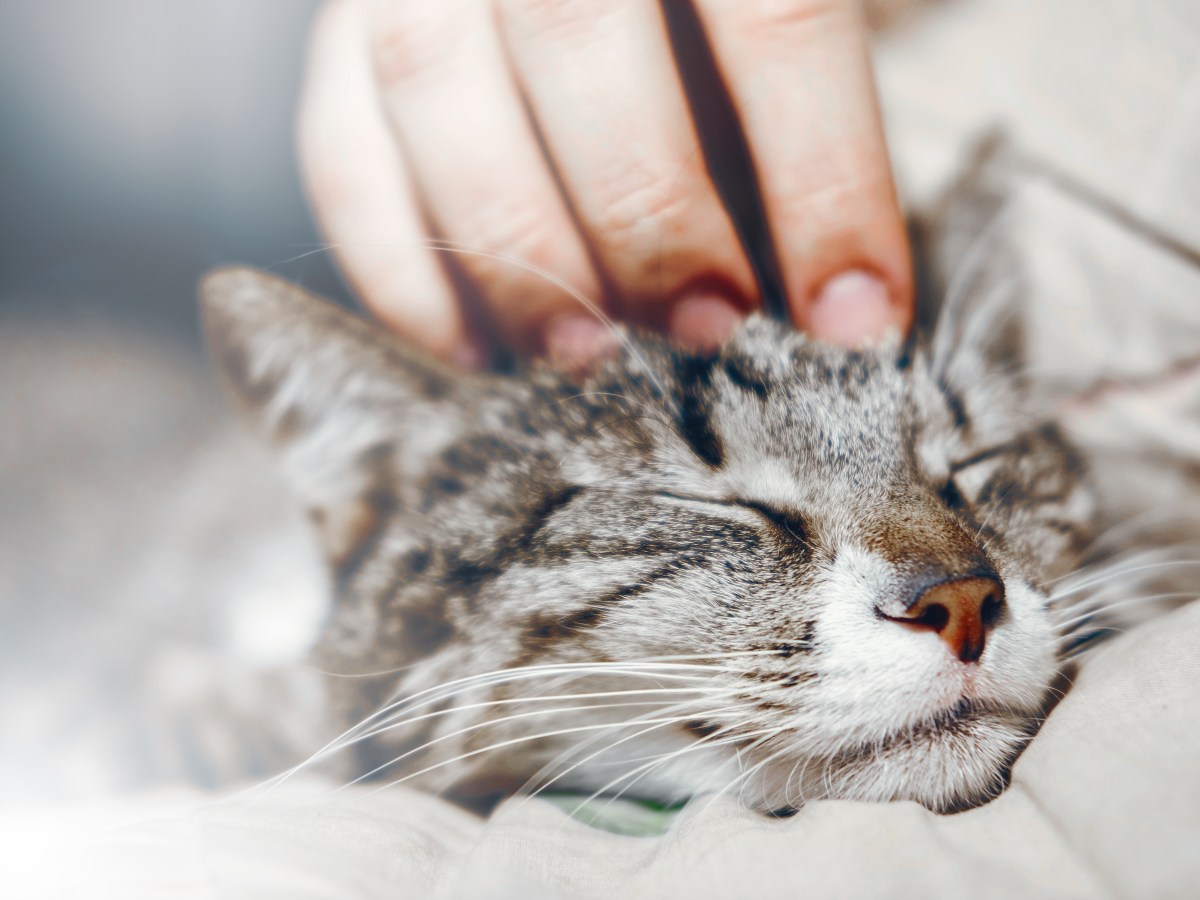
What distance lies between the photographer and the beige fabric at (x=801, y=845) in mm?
389

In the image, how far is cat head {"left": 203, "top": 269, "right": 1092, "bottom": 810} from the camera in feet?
1.69

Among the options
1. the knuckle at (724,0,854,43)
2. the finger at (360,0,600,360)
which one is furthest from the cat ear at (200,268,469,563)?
the knuckle at (724,0,854,43)

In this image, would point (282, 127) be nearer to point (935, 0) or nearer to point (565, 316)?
point (565, 316)

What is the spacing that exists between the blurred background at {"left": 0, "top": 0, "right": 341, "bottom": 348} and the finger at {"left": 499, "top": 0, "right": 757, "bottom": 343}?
0.61 feet

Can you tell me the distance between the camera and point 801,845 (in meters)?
0.42

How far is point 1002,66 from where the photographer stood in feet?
2.54

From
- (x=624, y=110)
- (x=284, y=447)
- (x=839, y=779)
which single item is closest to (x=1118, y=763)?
(x=839, y=779)

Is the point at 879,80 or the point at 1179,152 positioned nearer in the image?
the point at 879,80

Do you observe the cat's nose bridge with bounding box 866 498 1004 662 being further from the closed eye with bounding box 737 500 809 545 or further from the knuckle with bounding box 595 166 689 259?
the knuckle with bounding box 595 166 689 259

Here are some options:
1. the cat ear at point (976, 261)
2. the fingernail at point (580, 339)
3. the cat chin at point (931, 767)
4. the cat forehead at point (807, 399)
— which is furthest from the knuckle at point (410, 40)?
the cat chin at point (931, 767)

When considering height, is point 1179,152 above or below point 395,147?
below

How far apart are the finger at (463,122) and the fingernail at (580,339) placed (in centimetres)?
8

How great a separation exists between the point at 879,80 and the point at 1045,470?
1.29 feet

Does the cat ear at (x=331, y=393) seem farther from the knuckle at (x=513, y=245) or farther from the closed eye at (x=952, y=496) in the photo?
the closed eye at (x=952, y=496)
